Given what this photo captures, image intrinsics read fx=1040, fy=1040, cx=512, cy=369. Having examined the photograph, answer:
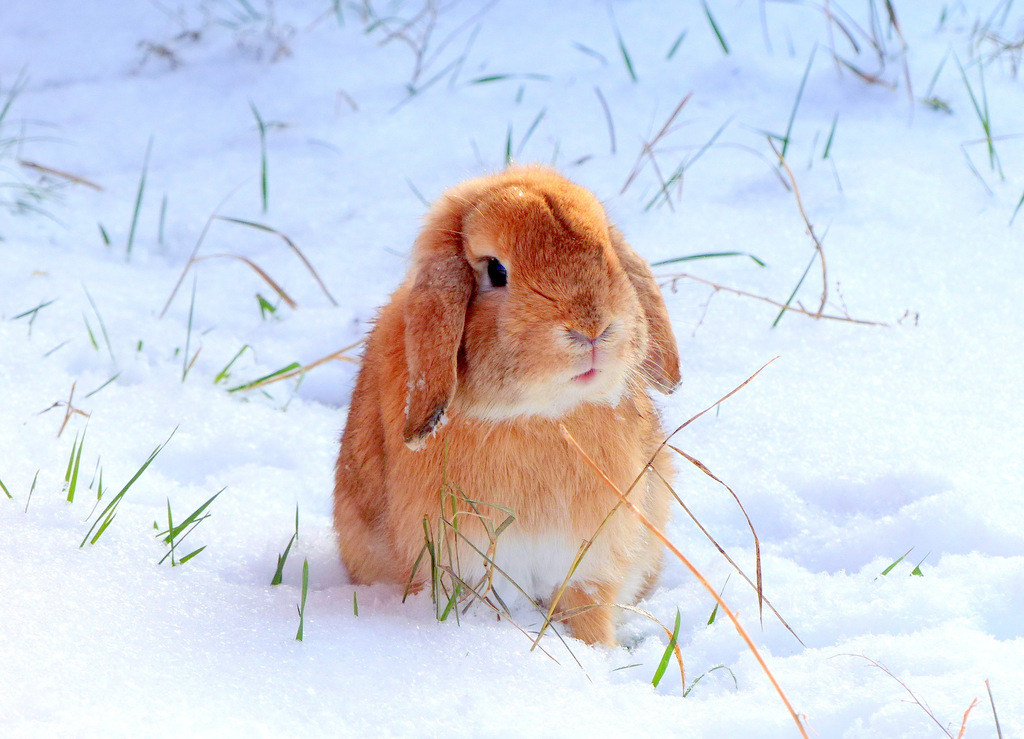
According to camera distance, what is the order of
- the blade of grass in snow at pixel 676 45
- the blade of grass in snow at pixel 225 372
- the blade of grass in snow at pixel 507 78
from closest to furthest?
the blade of grass in snow at pixel 225 372 → the blade of grass in snow at pixel 507 78 → the blade of grass in snow at pixel 676 45

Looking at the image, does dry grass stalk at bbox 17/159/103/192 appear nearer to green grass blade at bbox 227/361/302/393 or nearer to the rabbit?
green grass blade at bbox 227/361/302/393

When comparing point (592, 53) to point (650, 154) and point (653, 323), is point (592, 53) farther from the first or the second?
point (653, 323)

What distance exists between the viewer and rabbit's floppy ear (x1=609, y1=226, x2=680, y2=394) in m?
2.65

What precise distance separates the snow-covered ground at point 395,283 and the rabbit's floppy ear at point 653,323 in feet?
2.02

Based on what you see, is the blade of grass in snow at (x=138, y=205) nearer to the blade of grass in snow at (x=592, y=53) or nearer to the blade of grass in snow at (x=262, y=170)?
the blade of grass in snow at (x=262, y=170)

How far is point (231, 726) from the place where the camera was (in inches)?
75.9

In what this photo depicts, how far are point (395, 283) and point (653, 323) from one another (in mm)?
2107

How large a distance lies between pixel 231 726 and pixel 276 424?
1.82 m

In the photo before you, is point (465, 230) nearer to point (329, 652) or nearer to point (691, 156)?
point (329, 652)

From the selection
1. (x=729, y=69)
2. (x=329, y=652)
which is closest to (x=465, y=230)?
(x=329, y=652)

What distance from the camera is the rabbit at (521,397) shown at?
7.43ft

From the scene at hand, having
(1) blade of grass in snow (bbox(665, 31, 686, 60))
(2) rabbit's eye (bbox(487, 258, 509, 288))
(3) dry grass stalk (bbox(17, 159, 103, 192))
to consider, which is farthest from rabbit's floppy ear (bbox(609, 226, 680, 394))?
(3) dry grass stalk (bbox(17, 159, 103, 192))

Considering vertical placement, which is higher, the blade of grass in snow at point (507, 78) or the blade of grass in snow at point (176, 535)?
the blade of grass in snow at point (507, 78)

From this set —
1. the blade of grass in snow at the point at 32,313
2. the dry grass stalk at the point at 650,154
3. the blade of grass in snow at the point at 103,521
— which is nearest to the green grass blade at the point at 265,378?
the blade of grass in snow at the point at 32,313
